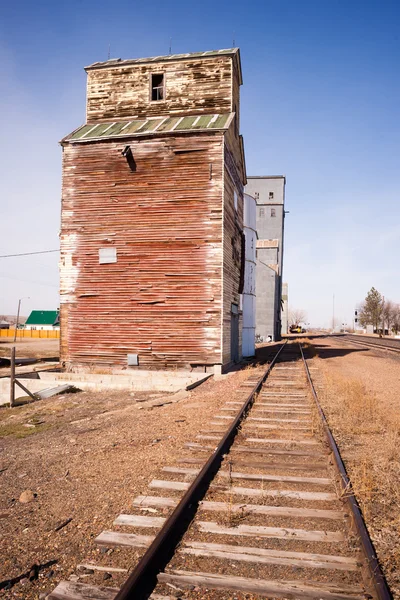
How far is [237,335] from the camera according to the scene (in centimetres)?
2356

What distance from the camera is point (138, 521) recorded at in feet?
15.0

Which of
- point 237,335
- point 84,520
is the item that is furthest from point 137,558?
point 237,335

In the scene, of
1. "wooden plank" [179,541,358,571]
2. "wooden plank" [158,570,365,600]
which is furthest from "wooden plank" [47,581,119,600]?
"wooden plank" [179,541,358,571]

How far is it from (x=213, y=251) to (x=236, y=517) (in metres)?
14.4

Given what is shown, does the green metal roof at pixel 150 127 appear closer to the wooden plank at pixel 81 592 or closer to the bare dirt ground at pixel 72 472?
the bare dirt ground at pixel 72 472

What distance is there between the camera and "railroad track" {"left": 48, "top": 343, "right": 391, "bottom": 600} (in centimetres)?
344

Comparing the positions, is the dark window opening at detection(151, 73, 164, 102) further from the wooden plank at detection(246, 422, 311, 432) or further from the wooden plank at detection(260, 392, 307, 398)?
the wooden plank at detection(246, 422, 311, 432)

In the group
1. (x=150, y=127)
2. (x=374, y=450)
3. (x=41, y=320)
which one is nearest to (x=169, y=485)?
(x=374, y=450)

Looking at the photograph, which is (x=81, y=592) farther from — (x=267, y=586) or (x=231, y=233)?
(x=231, y=233)

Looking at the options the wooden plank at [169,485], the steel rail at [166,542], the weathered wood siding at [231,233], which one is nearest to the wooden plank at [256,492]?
the wooden plank at [169,485]

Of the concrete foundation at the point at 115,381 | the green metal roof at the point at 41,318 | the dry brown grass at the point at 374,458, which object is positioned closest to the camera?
the dry brown grass at the point at 374,458

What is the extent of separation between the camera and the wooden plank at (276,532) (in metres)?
4.27

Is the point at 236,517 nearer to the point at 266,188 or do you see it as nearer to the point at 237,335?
the point at 237,335

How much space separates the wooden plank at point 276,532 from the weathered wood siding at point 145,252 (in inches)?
540
